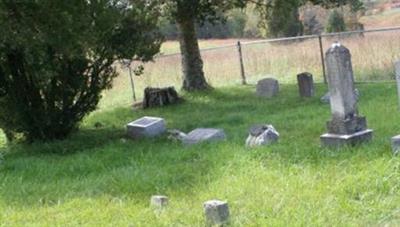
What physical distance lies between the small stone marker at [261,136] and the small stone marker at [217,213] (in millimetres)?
3011

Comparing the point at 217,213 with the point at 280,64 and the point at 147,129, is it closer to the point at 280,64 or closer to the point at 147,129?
the point at 147,129

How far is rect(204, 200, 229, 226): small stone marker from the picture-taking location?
5160 millimetres

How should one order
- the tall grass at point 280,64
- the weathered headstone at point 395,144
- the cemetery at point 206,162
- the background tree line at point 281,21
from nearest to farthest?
the cemetery at point 206,162 < the weathered headstone at point 395,144 < the background tree line at point 281,21 < the tall grass at point 280,64

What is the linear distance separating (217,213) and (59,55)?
644 centimetres

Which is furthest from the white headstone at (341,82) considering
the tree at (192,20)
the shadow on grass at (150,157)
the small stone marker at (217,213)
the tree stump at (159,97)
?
the tree at (192,20)

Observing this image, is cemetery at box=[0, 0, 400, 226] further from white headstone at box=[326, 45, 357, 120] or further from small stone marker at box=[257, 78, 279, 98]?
small stone marker at box=[257, 78, 279, 98]

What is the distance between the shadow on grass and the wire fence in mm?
4675

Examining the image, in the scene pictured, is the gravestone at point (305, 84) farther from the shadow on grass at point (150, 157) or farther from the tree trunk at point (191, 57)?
the tree trunk at point (191, 57)

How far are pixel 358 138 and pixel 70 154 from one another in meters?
4.35

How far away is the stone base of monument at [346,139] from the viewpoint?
7.56 metres

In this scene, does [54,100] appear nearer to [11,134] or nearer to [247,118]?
[11,134]

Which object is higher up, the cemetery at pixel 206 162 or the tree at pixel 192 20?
the tree at pixel 192 20

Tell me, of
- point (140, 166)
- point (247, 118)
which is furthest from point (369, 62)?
point (140, 166)

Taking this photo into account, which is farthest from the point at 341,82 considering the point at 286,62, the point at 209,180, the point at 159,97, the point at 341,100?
the point at 286,62
